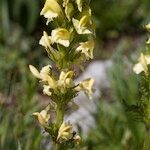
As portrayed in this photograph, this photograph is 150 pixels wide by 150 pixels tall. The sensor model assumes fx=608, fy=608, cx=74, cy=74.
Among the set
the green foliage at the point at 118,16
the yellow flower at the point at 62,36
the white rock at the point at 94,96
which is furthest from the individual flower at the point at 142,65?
the green foliage at the point at 118,16

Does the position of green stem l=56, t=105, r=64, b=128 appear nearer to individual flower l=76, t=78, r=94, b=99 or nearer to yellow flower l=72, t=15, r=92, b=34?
individual flower l=76, t=78, r=94, b=99

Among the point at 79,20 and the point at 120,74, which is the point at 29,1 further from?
the point at 79,20

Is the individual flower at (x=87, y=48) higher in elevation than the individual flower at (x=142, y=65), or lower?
higher

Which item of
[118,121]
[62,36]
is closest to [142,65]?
[62,36]

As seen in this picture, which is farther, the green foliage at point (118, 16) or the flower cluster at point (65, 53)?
the green foliage at point (118, 16)

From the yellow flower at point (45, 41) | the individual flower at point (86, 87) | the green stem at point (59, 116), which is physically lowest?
the green stem at point (59, 116)

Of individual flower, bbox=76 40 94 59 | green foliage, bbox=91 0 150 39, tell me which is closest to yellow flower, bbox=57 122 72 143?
individual flower, bbox=76 40 94 59

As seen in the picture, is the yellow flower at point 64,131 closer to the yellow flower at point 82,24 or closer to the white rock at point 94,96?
the yellow flower at point 82,24
